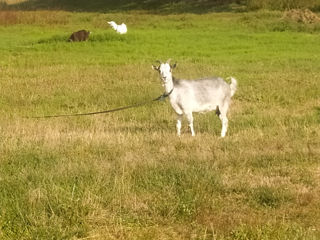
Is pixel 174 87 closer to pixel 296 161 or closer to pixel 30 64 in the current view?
pixel 296 161

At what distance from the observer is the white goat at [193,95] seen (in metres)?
10.7

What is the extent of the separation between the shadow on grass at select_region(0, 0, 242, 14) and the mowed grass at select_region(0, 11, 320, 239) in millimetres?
20984

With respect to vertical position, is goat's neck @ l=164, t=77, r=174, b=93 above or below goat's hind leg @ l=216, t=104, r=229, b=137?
above

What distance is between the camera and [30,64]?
21.6 m

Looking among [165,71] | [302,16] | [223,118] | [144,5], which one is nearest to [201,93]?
[223,118]

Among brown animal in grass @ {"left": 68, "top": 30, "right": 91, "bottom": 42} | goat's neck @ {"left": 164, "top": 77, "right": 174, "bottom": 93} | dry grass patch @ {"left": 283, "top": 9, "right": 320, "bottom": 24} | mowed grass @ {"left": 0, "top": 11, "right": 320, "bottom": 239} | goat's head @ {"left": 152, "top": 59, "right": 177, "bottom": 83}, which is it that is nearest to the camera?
mowed grass @ {"left": 0, "top": 11, "right": 320, "bottom": 239}

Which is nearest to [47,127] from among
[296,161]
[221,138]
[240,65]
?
[221,138]

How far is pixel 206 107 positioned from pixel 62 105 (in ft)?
17.1

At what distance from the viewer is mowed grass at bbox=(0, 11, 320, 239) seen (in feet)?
21.5

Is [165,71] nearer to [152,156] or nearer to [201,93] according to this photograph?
[201,93]

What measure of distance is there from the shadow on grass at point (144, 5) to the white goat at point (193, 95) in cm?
2939

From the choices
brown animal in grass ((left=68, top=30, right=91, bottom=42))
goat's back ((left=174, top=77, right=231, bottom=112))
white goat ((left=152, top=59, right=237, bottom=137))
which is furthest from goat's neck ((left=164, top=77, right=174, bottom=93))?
brown animal in grass ((left=68, top=30, right=91, bottom=42))

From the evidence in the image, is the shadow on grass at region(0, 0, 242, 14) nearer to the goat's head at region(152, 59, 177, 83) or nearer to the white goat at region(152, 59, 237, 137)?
the white goat at region(152, 59, 237, 137)

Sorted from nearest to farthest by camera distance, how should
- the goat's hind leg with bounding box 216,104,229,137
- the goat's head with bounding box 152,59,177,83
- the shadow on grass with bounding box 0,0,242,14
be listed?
the goat's head with bounding box 152,59,177,83 → the goat's hind leg with bounding box 216,104,229,137 → the shadow on grass with bounding box 0,0,242,14
